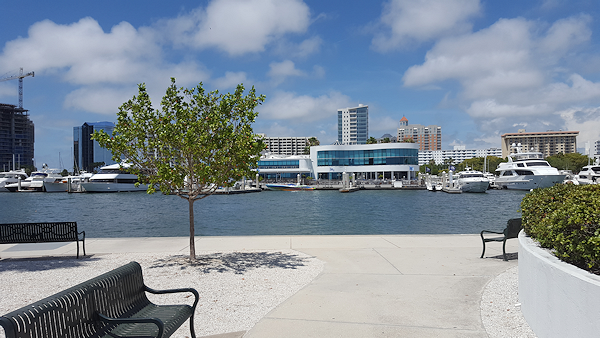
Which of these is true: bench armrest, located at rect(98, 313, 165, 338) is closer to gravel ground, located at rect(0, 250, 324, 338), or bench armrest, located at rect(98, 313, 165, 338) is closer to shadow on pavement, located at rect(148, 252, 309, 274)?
gravel ground, located at rect(0, 250, 324, 338)

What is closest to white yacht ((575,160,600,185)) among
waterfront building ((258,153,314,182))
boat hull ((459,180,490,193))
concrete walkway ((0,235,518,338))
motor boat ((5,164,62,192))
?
boat hull ((459,180,490,193))

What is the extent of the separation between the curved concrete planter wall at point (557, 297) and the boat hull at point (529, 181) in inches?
2697

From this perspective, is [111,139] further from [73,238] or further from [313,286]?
[313,286]

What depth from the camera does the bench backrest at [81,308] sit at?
2752 millimetres

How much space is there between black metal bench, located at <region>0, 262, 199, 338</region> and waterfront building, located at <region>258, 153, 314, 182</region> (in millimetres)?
98768

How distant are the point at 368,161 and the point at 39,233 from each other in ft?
309

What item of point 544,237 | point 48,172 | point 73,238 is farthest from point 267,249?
point 48,172

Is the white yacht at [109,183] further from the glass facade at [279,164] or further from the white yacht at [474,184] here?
the white yacht at [474,184]

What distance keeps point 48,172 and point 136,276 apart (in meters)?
122

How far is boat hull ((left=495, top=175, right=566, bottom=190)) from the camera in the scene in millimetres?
65606

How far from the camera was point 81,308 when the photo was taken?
339cm

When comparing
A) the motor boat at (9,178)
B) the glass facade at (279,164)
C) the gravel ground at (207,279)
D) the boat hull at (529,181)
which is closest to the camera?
the gravel ground at (207,279)

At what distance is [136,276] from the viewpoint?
174 inches

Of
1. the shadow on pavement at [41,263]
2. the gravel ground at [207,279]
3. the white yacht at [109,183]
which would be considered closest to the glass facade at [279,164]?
the white yacht at [109,183]
